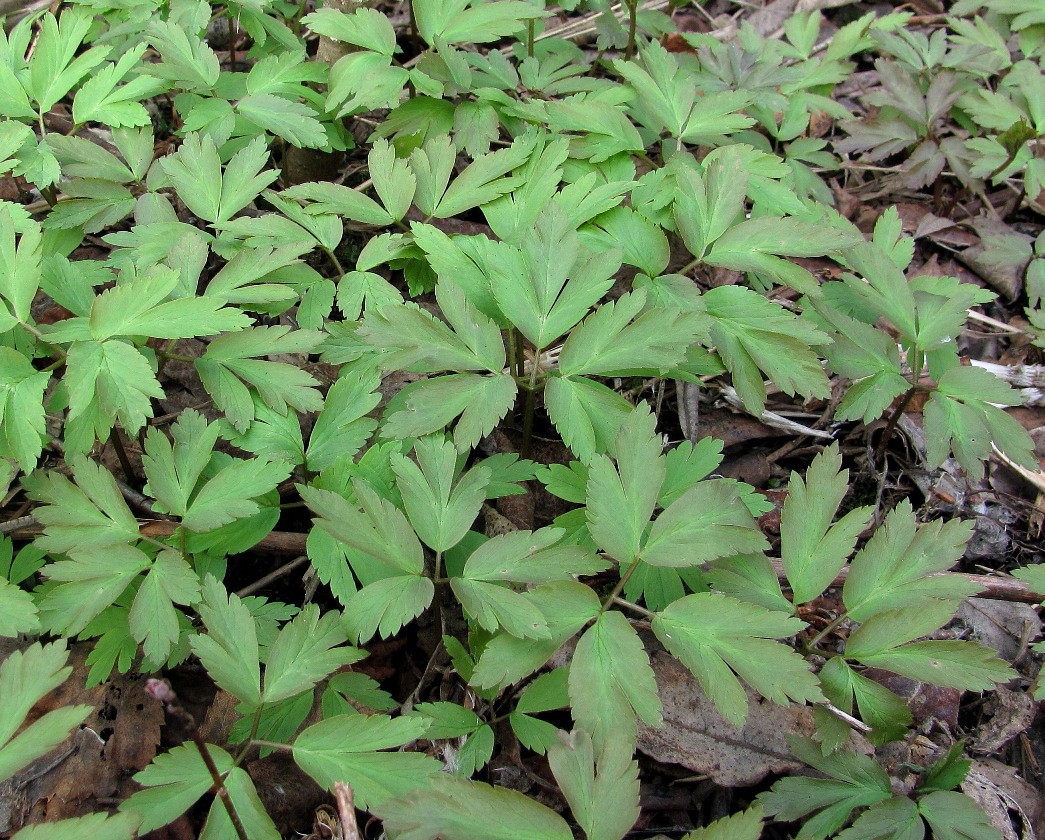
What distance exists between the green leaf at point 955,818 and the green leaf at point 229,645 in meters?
1.46

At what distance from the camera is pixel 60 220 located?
8.02 feet

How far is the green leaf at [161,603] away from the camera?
5.53ft

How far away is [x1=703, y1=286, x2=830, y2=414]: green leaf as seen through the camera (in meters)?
2.11

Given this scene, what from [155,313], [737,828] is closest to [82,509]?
[155,313]

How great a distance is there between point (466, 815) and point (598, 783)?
0.25 metres

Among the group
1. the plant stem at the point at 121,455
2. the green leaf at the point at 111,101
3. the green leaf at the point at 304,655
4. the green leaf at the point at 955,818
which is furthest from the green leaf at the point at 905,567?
the green leaf at the point at 111,101

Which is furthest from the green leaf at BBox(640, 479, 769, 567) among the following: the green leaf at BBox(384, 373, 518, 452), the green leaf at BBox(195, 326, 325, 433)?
the green leaf at BBox(195, 326, 325, 433)

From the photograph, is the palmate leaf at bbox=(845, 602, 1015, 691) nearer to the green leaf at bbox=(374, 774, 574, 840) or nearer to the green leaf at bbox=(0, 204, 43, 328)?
the green leaf at bbox=(374, 774, 574, 840)

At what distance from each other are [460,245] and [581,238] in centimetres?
37

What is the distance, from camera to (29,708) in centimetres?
143

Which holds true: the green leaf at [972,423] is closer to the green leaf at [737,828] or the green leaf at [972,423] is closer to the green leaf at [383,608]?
the green leaf at [737,828]

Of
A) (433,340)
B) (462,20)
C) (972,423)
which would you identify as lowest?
(972,423)

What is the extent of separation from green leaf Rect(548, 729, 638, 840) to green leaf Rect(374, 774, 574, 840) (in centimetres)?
5

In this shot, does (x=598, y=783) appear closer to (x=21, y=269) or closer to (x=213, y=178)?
(x=21, y=269)
